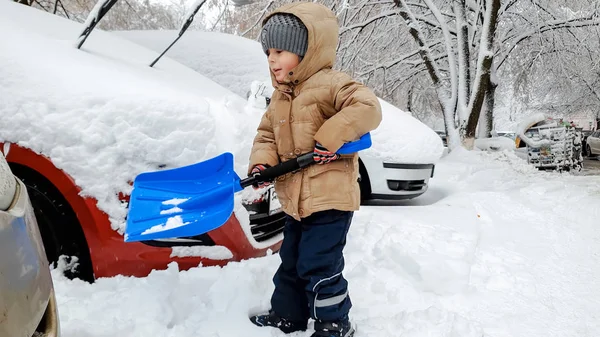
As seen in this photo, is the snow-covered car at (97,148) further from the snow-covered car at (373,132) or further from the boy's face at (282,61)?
the snow-covered car at (373,132)

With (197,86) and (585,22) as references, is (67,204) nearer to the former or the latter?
(197,86)

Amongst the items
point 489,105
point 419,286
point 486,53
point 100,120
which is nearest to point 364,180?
point 419,286

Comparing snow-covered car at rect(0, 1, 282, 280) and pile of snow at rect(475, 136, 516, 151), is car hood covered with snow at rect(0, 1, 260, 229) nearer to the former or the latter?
snow-covered car at rect(0, 1, 282, 280)

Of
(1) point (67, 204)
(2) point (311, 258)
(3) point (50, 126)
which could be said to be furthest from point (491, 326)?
(3) point (50, 126)

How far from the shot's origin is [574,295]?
245 centimetres

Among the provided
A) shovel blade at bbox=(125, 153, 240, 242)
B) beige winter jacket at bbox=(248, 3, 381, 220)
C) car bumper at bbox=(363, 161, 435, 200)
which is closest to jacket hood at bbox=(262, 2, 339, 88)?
beige winter jacket at bbox=(248, 3, 381, 220)

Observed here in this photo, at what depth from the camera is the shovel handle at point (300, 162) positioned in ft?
5.41

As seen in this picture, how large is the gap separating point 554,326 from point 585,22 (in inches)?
372

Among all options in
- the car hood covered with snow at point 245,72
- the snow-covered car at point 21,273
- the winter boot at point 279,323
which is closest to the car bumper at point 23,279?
the snow-covered car at point 21,273

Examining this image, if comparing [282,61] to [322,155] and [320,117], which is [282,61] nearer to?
[320,117]

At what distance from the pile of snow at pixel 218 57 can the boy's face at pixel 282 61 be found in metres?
2.67

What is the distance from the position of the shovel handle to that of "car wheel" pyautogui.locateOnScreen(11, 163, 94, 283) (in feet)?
2.65

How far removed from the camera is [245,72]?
4457 millimetres

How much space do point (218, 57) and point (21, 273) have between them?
3.87m
